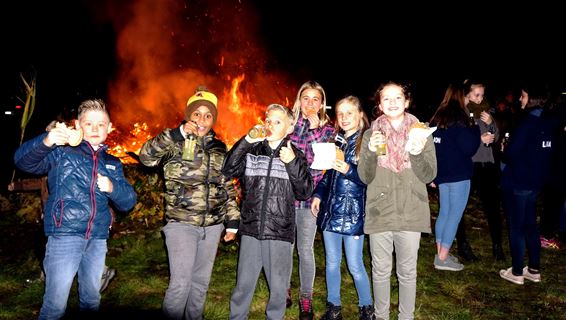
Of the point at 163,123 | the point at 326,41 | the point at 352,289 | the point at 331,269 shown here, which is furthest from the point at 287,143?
the point at 326,41

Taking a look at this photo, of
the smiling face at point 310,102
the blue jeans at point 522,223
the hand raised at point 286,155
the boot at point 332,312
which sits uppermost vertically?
the smiling face at point 310,102

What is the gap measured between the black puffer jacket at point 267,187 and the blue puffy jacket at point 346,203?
304 mm

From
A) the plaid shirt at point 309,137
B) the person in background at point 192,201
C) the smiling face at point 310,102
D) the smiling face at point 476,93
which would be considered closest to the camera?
the person in background at point 192,201

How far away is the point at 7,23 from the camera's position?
65.7 ft

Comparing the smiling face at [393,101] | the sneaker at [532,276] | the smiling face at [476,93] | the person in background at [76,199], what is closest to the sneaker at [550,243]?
the sneaker at [532,276]

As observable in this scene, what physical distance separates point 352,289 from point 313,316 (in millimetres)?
1016

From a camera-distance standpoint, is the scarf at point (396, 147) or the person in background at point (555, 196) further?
the person in background at point (555, 196)

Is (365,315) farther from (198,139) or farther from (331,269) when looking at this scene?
(198,139)

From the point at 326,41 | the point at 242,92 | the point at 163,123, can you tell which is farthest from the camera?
the point at 326,41

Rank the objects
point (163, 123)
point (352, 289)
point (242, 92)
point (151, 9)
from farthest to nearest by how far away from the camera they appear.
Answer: point (151, 9), point (242, 92), point (163, 123), point (352, 289)

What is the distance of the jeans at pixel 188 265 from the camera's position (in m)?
3.61

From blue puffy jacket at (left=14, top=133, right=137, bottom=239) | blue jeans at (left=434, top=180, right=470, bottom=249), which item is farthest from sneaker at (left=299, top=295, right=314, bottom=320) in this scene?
blue jeans at (left=434, top=180, right=470, bottom=249)

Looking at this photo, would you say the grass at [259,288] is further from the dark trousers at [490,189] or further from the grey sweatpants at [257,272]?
the grey sweatpants at [257,272]

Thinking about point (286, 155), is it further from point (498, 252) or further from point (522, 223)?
point (498, 252)
